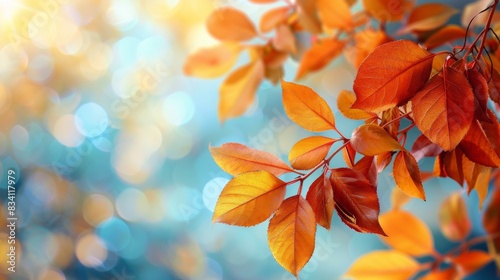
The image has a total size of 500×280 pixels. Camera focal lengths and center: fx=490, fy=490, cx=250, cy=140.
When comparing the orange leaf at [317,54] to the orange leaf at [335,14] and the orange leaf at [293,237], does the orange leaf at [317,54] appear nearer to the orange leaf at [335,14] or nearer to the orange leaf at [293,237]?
the orange leaf at [335,14]

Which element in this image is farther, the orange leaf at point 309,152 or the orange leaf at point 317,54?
the orange leaf at point 317,54

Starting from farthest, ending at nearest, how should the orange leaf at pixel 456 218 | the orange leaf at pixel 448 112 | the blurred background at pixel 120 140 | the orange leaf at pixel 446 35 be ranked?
the blurred background at pixel 120 140
the orange leaf at pixel 456 218
the orange leaf at pixel 446 35
the orange leaf at pixel 448 112

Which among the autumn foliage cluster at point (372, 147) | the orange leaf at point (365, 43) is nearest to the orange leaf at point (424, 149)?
the autumn foliage cluster at point (372, 147)

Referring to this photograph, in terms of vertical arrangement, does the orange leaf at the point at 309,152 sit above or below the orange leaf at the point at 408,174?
above

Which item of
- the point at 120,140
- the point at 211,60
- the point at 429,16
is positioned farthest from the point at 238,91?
the point at 120,140

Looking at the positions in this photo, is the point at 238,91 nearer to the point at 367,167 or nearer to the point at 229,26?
the point at 229,26

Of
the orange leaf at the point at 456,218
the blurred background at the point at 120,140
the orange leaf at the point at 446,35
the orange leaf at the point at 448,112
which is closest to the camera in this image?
the orange leaf at the point at 448,112
